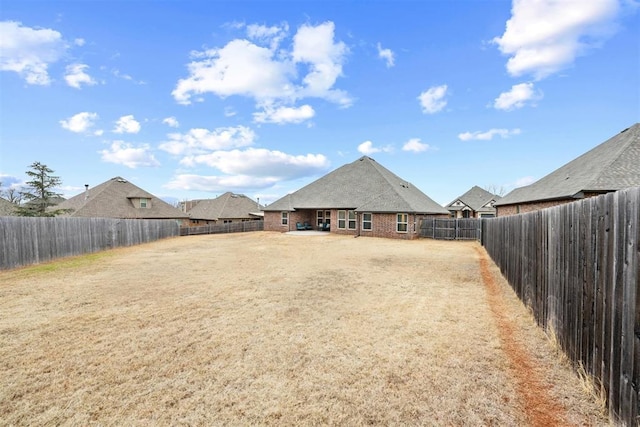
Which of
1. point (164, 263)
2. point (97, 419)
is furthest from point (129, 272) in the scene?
point (97, 419)

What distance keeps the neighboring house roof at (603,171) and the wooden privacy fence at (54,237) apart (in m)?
→ 27.4

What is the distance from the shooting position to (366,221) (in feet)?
87.5

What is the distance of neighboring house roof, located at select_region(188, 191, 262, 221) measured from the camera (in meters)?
45.1

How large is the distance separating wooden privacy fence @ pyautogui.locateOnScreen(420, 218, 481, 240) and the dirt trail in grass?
2078 centimetres

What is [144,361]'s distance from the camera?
397cm

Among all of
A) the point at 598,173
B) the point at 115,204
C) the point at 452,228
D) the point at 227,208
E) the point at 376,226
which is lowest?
the point at 452,228

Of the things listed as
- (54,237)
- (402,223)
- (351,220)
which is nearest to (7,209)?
(54,237)

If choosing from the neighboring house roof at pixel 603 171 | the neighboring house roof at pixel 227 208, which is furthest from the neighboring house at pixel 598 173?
the neighboring house roof at pixel 227 208

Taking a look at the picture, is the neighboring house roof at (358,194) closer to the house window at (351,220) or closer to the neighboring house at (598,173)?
the house window at (351,220)

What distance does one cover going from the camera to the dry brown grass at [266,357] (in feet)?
9.73

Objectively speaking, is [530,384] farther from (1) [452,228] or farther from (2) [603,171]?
(1) [452,228]

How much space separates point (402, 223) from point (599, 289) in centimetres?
2209

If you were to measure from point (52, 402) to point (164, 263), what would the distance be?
10297 millimetres

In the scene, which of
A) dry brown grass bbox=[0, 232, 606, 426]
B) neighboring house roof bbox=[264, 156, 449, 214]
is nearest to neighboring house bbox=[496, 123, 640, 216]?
neighboring house roof bbox=[264, 156, 449, 214]
